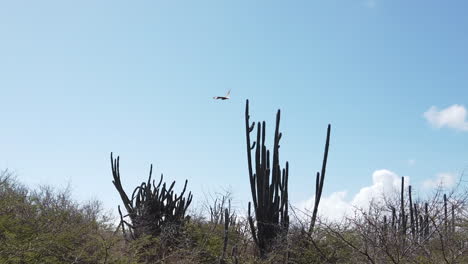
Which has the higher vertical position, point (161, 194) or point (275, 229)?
point (161, 194)

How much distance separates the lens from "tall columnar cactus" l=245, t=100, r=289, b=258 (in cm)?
1098

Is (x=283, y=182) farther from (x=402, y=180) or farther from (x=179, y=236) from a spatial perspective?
(x=402, y=180)

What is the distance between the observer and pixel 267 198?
11.2 meters

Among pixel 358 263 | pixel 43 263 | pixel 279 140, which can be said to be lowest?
pixel 43 263

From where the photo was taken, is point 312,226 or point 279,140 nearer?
point 312,226

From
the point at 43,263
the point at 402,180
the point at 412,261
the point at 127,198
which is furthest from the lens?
the point at 402,180

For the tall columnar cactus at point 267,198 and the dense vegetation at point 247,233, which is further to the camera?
the tall columnar cactus at point 267,198

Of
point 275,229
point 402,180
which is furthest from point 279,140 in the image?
point 402,180

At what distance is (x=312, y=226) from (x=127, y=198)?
515 centimetres

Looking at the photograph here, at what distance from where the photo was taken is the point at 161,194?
12.8 m

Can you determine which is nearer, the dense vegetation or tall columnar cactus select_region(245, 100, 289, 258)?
the dense vegetation

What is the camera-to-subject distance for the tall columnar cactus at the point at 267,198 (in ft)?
36.0

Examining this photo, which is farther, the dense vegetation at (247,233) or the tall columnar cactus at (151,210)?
the tall columnar cactus at (151,210)

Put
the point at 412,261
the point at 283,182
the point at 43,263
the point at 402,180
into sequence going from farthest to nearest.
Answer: the point at 402,180 < the point at 283,182 < the point at 412,261 < the point at 43,263
